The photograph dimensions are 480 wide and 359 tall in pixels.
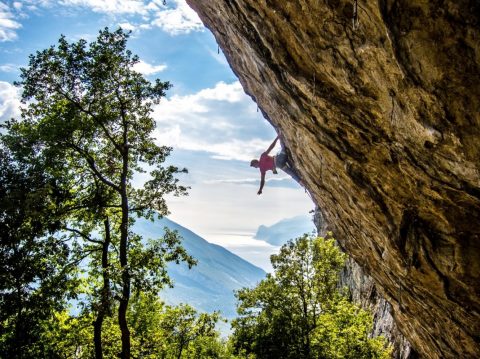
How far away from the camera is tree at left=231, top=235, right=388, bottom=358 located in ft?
74.5

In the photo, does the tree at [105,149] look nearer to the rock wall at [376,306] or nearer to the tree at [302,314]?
the tree at [302,314]

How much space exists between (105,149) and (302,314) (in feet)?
53.9

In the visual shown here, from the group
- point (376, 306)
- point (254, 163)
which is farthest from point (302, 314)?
point (376, 306)

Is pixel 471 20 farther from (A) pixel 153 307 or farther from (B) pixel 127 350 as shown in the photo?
(A) pixel 153 307

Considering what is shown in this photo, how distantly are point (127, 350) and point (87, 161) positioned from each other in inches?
397

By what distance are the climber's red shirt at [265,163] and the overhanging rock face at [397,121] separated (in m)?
3.69

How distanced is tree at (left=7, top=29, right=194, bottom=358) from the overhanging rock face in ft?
25.5

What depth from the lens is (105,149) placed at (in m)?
21.1

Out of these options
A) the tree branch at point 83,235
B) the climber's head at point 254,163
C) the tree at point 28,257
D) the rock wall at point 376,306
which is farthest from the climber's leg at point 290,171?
the tree at point 28,257

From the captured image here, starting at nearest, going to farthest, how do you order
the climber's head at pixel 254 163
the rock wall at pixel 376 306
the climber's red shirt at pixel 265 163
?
the climber's head at pixel 254 163
the climber's red shirt at pixel 265 163
the rock wall at pixel 376 306

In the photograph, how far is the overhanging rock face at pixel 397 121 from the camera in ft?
24.3

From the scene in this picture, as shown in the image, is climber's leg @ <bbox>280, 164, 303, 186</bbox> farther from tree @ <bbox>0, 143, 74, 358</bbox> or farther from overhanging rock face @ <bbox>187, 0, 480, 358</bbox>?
tree @ <bbox>0, 143, 74, 358</bbox>

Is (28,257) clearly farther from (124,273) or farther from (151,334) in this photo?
(151,334)

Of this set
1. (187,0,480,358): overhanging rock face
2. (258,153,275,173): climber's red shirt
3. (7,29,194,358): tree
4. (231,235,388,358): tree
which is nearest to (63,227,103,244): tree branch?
(7,29,194,358): tree
